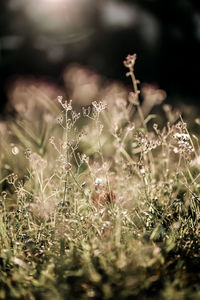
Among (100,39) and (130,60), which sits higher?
(130,60)

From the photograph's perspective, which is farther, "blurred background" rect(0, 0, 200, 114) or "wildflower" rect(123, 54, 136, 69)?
"blurred background" rect(0, 0, 200, 114)

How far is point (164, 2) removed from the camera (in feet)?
20.1

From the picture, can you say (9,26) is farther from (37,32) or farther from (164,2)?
(164,2)

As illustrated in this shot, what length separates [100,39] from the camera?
625 cm

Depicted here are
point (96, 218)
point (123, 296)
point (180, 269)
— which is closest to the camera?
point (123, 296)

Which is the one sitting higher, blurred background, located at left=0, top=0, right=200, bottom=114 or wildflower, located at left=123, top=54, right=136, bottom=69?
wildflower, located at left=123, top=54, right=136, bottom=69

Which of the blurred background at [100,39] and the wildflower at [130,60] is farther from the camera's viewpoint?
the blurred background at [100,39]

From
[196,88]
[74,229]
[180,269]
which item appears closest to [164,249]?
[180,269]

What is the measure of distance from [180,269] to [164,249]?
0.38 ft

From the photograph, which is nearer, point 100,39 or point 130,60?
point 130,60

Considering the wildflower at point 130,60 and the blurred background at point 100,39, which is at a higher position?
the wildflower at point 130,60

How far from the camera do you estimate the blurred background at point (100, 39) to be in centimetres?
595

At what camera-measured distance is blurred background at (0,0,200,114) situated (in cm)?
595

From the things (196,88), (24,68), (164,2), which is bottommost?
(24,68)
